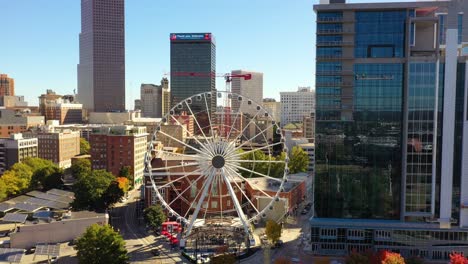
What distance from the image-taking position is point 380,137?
57.2 m

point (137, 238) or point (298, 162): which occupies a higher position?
point (298, 162)

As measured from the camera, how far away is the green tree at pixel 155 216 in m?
68.7

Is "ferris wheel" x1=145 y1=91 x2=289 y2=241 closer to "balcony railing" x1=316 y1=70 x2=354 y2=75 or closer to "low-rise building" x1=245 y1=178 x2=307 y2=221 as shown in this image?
"low-rise building" x1=245 y1=178 x2=307 y2=221

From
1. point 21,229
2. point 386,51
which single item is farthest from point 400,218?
point 21,229

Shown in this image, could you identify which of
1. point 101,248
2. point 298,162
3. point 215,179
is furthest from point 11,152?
point 101,248

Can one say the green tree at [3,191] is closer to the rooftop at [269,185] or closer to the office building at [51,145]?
the office building at [51,145]

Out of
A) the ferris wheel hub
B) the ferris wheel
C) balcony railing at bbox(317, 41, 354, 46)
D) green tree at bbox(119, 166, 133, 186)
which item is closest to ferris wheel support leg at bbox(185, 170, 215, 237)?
the ferris wheel

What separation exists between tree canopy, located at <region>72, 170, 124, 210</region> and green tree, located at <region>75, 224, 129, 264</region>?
2708 cm

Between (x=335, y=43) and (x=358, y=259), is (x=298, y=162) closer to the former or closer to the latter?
(x=335, y=43)

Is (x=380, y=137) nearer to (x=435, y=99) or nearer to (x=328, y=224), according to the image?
(x=435, y=99)

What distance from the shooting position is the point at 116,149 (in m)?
107

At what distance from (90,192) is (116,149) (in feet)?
99.7

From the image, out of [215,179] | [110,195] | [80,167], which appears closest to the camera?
[215,179]

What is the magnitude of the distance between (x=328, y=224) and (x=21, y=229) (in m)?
43.2
